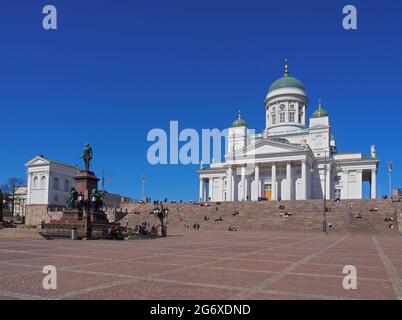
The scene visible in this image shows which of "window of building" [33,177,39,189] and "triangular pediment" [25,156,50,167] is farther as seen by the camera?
"window of building" [33,177,39,189]

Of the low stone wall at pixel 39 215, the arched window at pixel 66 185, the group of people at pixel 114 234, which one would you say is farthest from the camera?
the arched window at pixel 66 185

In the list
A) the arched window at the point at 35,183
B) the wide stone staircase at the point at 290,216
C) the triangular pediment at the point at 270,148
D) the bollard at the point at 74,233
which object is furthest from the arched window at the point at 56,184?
the bollard at the point at 74,233

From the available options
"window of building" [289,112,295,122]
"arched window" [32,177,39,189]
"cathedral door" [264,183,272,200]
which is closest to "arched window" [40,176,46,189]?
"arched window" [32,177,39,189]

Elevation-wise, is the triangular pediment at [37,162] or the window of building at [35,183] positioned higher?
the triangular pediment at [37,162]

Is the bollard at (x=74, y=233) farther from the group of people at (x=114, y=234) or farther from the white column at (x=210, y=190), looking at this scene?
the white column at (x=210, y=190)

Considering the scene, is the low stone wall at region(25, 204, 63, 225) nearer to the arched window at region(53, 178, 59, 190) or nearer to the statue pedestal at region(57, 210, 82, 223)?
the arched window at region(53, 178, 59, 190)

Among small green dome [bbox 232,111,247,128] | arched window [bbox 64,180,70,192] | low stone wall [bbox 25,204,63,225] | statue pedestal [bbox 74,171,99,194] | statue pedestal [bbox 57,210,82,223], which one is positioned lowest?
low stone wall [bbox 25,204,63,225]

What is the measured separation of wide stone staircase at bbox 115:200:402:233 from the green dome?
44930 millimetres

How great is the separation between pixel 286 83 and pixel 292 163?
84.4ft

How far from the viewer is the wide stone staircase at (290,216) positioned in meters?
46.9

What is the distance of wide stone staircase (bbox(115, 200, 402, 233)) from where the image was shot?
46938 mm

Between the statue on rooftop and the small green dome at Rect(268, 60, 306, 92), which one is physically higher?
the small green dome at Rect(268, 60, 306, 92)

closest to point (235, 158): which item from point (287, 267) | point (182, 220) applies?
point (182, 220)
